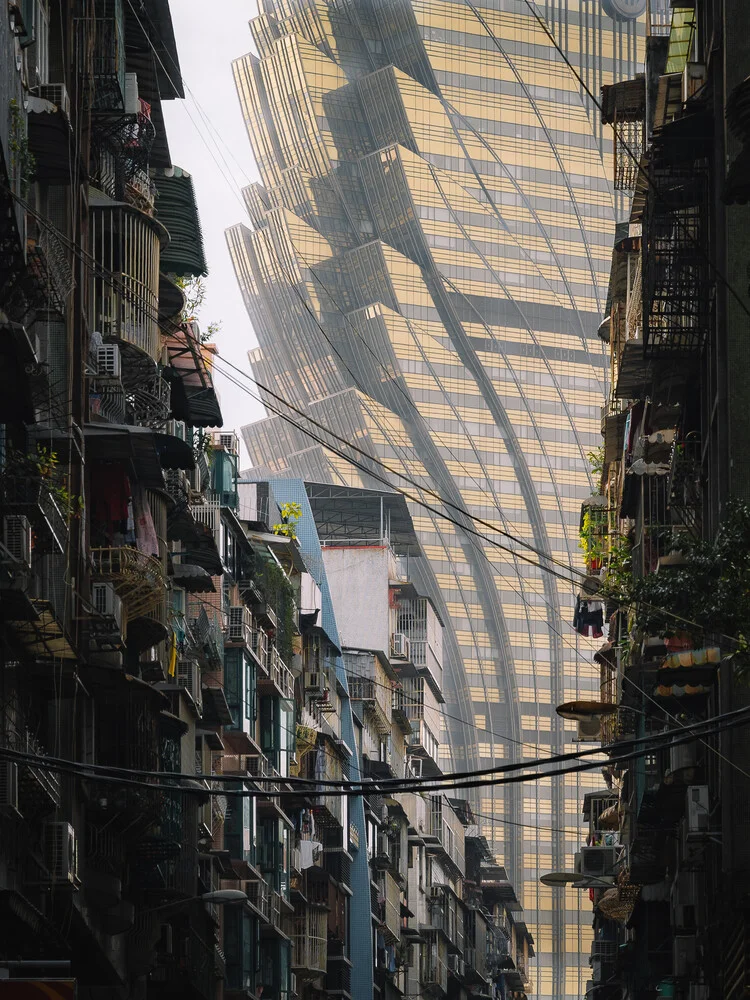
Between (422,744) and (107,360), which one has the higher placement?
(422,744)

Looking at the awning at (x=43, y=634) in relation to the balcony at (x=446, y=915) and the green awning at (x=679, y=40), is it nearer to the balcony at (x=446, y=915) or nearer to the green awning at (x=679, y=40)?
the green awning at (x=679, y=40)

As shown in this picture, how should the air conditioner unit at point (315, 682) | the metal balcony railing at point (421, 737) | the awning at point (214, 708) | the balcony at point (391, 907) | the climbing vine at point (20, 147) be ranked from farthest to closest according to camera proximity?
the metal balcony railing at point (421, 737) < the balcony at point (391, 907) < the air conditioner unit at point (315, 682) < the awning at point (214, 708) < the climbing vine at point (20, 147)

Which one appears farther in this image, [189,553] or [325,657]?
[325,657]

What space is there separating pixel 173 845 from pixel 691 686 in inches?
423

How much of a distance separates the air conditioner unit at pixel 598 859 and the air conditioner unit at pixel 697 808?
40.0 metres

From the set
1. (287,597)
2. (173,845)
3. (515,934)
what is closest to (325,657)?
(287,597)

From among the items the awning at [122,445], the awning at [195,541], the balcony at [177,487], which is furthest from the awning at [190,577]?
the awning at [122,445]

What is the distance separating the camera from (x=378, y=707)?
92.9 metres

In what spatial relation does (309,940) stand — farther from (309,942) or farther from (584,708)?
(584,708)

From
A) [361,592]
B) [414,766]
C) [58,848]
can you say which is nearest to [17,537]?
[58,848]

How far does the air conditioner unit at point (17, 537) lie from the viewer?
26891mm

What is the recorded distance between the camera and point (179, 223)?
43.8 m

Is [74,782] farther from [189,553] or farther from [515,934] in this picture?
[515,934]

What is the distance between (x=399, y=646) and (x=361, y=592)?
851cm
